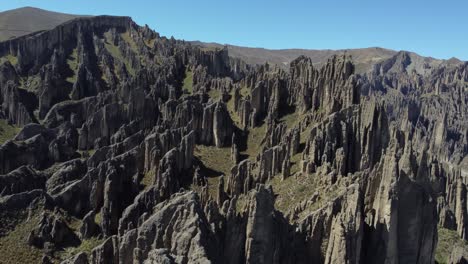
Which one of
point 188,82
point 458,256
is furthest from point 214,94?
point 458,256

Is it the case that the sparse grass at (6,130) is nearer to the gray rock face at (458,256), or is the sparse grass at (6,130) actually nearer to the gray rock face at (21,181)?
the gray rock face at (21,181)

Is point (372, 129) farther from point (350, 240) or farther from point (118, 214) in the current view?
point (118, 214)

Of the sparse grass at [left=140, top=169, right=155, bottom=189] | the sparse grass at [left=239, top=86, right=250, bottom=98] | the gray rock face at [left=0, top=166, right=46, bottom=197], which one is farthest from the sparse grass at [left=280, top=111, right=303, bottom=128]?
the gray rock face at [left=0, top=166, right=46, bottom=197]

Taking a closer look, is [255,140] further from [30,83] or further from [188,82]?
[30,83]

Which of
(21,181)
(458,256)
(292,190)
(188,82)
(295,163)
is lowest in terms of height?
(458,256)

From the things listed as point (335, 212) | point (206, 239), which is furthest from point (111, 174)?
point (206, 239)

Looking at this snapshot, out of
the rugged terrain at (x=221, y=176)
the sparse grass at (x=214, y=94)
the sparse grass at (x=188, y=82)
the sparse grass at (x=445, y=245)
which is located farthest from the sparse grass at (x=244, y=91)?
the sparse grass at (x=445, y=245)
